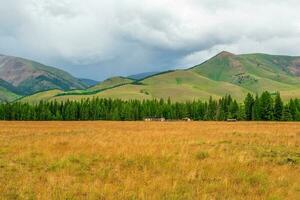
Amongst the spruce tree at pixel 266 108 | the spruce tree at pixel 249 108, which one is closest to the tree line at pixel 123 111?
the spruce tree at pixel 249 108

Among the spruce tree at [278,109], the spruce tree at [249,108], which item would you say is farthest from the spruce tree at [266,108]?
the spruce tree at [249,108]

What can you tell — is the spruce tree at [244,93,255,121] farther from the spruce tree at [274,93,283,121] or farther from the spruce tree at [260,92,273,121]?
the spruce tree at [274,93,283,121]

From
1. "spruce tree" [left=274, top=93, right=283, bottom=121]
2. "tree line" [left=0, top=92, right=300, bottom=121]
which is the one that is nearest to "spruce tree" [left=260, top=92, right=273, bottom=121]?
"spruce tree" [left=274, top=93, right=283, bottom=121]

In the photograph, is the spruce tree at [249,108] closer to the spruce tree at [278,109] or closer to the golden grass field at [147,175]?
the spruce tree at [278,109]

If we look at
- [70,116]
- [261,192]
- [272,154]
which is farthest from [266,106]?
[261,192]

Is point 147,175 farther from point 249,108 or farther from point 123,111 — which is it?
point 123,111

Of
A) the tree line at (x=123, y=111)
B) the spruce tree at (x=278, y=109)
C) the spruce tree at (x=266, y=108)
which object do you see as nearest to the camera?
the spruce tree at (x=278, y=109)

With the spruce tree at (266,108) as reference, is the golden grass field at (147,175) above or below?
below

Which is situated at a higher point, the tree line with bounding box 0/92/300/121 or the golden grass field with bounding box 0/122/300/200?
the tree line with bounding box 0/92/300/121

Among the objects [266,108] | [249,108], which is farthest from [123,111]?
[266,108]

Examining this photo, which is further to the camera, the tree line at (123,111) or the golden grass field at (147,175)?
the tree line at (123,111)

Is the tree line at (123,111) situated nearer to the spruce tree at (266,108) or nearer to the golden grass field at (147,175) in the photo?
the spruce tree at (266,108)

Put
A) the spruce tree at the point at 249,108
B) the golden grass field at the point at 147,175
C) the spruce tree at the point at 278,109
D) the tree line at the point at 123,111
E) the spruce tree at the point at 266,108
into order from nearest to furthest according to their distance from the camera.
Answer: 1. the golden grass field at the point at 147,175
2. the spruce tree at the point at 278,109
3. the spruce tree at the point at 266,108
4. the spruce tree at the point at 249,108
5. the tree line at the point at 123,111

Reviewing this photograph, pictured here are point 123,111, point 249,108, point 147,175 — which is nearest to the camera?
point 147,175
